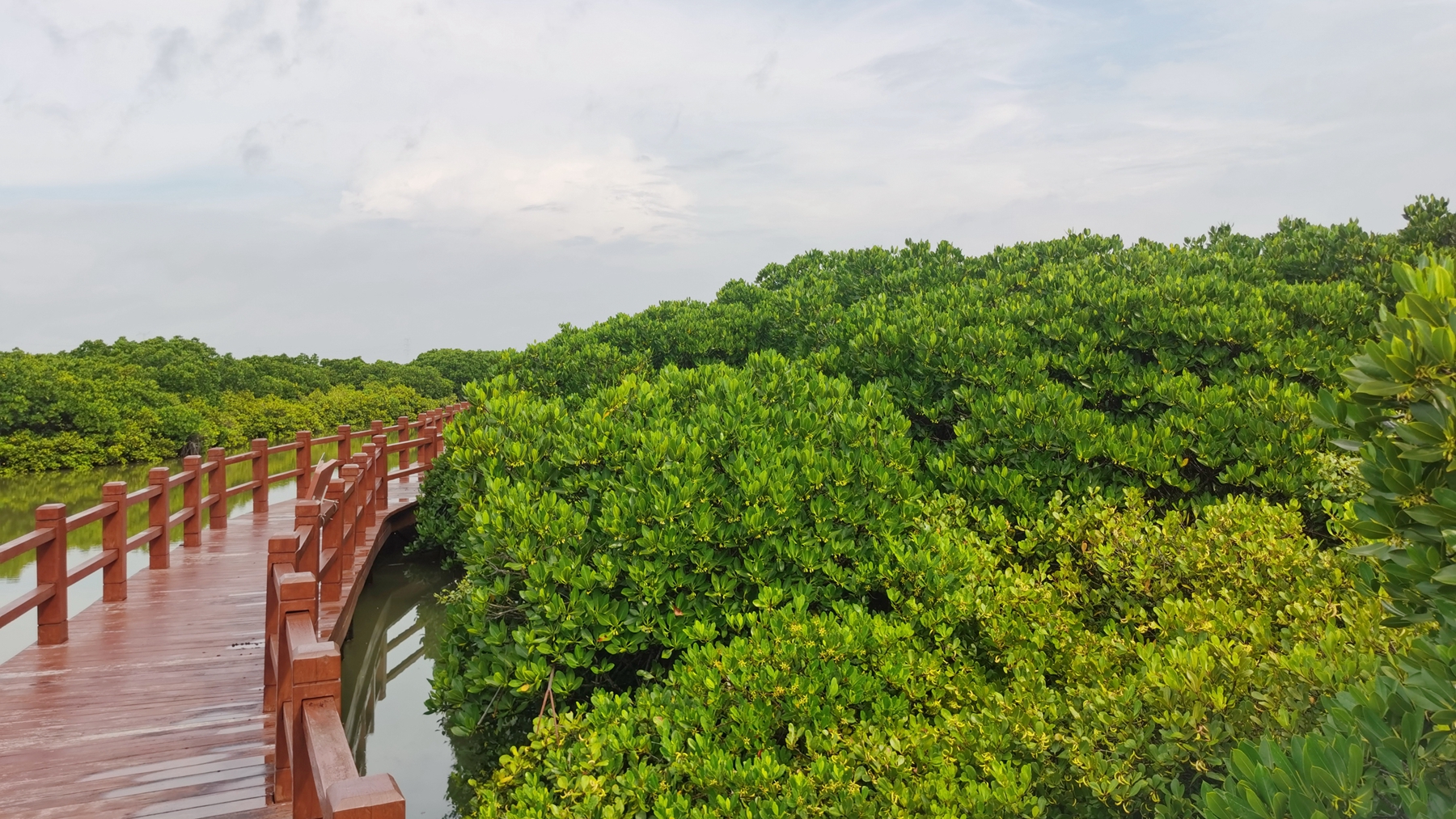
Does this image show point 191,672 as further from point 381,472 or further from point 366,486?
point 381,472

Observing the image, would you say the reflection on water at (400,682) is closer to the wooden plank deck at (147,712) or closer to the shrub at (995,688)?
the wooden plank deck at (147,712)

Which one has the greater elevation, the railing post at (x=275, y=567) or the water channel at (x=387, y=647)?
the railing post at (x=275, y=567)

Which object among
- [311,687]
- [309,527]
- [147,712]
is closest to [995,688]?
[311,687]

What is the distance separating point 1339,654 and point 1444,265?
160 centimetres

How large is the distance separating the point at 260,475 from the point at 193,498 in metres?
2.27

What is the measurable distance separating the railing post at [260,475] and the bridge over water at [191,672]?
1.08 meters

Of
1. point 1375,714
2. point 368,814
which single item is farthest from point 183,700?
point 1375,714

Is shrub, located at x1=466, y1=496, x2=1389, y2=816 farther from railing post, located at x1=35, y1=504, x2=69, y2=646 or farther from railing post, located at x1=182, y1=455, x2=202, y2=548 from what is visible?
railing post, located at x1=182, y1=455, x2=202, y2=548

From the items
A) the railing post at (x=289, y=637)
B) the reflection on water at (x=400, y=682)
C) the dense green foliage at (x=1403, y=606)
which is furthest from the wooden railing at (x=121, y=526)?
the dense green foliage at (x=1403, y=606)

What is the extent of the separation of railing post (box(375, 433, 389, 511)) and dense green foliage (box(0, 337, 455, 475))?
14061mm

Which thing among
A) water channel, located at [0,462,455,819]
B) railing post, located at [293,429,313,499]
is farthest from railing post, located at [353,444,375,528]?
railing post, located at [293,429,313,499]

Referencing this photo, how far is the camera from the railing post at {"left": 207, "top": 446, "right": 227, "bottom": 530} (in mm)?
11602

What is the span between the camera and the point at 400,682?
10.7m

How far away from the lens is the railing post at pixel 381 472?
12766mm
